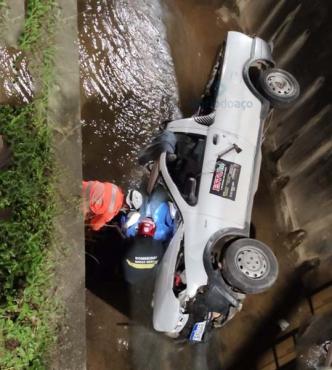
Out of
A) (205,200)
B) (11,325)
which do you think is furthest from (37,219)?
(205,200)

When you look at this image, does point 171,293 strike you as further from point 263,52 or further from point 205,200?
point 263,52

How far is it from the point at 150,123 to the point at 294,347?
4104 millimetres

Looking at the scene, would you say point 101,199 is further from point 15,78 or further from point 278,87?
point 278,87

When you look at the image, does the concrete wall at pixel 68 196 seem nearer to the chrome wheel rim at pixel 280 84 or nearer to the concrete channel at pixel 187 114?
the concrete channel at pixel 187 114

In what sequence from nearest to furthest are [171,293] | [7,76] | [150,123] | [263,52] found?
[7,76], [171,293], [263,52], [150,123]

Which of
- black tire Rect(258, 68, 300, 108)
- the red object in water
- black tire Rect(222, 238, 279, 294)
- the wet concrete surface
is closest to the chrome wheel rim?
black tire Rect(258, 68, 300, 108)

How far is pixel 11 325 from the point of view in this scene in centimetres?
487

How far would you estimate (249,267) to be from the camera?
5.85 m

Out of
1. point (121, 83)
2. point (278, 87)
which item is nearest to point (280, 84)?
point (278, 87)

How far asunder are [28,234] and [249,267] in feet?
8.25

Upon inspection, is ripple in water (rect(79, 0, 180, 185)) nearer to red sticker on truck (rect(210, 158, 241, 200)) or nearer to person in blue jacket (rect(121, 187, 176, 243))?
person in blue jacket (rect(121, 187, 176, 243))

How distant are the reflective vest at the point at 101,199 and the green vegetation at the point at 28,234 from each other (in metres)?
0.45

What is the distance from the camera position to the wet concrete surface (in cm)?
696

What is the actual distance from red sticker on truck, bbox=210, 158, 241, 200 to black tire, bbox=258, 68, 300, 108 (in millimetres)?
1187
